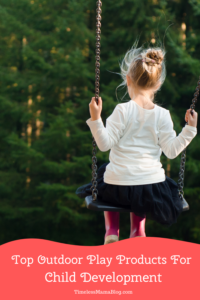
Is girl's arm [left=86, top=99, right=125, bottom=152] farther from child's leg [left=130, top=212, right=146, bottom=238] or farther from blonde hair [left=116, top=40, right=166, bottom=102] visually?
child's leg [left=130, top=212, right=146, bottom=238]

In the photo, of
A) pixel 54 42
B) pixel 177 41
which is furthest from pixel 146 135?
pixel 54 42

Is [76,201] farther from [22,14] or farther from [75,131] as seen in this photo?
[22,14]

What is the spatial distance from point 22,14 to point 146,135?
5.40 m

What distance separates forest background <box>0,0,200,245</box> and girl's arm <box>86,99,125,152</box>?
3.52 metres

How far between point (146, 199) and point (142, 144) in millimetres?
214

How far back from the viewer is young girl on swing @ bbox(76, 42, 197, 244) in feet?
4.62

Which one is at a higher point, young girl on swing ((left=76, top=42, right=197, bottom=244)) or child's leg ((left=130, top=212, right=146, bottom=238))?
young girl on swing ((left=76, top=42, right=197, bottom=244))

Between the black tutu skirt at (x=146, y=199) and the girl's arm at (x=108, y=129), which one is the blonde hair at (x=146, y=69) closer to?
the girl's arm at (x=108, y=129)

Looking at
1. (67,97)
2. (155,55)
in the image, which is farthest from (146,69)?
(67,97)

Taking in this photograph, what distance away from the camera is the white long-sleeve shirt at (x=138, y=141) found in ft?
4.63

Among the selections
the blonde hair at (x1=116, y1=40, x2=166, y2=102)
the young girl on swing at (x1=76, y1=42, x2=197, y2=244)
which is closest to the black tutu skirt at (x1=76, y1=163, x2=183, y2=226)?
the young girl on swing at (x1=76, y1=42, x2=197, y2=244)

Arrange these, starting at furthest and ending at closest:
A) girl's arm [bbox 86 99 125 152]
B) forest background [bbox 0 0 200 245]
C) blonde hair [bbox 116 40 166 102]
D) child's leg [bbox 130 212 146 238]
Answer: forest background [bbox 0 0 200 245]
child's leg [bbox 130 212 146 238]
blonde hair [bbox 116 40 166 102]
girl's arm [bbox 86 99 125 152]

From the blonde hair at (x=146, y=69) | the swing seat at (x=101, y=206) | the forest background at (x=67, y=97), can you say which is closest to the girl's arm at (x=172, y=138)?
the blonde hair at (x=146, y=69)

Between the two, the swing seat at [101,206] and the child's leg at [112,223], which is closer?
the swing seat at [101,206]
